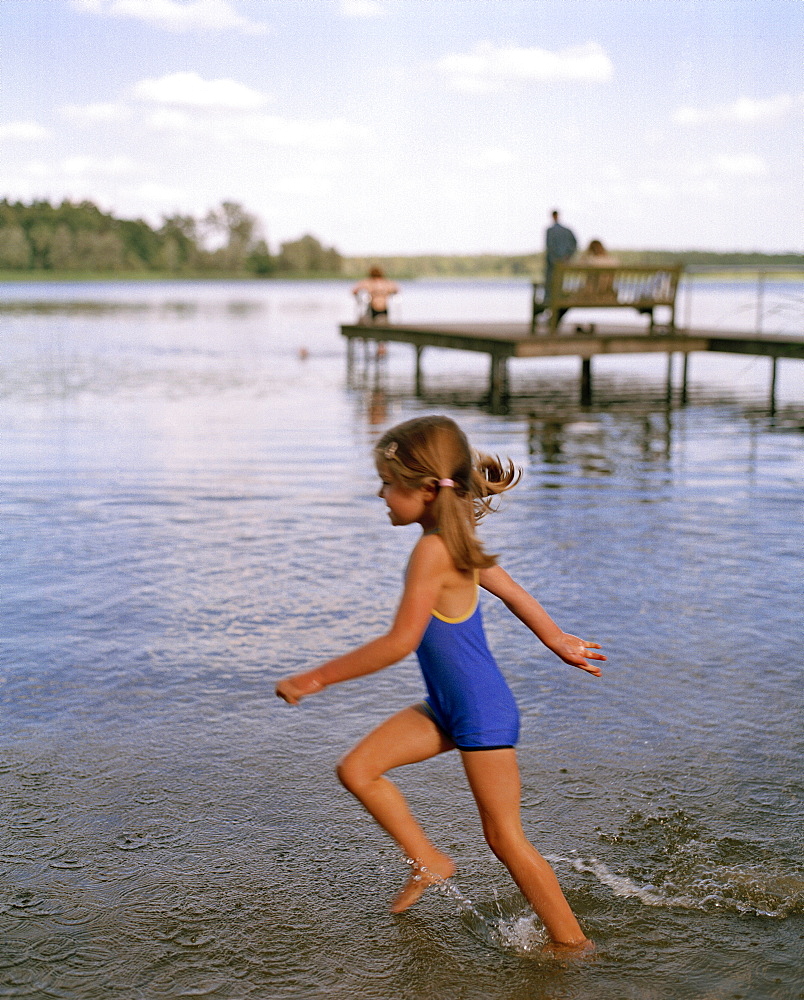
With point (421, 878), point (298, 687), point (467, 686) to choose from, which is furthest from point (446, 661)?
point (421, 878)

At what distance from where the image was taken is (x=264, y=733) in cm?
474

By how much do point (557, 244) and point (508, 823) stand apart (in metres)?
17.9

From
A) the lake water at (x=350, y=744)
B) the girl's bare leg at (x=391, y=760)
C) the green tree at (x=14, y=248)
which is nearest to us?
the girl's bare leg at (x=391, y=760)

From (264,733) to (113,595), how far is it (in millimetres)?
2425

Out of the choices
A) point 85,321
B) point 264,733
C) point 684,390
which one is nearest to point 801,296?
point 264,733

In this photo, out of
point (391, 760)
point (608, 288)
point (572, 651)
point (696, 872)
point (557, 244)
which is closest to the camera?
point (391, 760)

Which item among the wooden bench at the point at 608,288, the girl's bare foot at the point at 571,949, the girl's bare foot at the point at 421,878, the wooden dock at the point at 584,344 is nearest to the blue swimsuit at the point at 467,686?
the girl's bare foot at the point at 421,878

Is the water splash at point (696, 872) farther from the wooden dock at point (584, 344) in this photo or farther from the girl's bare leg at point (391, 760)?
the wooden dock at point (584, 344)

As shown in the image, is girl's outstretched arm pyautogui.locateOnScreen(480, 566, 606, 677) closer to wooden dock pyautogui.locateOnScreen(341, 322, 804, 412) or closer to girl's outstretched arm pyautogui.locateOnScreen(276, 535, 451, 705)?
girl's outstretched arm pyautogui.locateOnScreen(276, 535, 451, 705)

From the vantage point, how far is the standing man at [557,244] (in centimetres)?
1964

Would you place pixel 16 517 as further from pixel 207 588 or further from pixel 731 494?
pixel 731 494

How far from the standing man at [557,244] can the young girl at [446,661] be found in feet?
55.5

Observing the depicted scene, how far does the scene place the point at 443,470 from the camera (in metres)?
2.99

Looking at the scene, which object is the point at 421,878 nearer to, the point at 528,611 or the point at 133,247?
the point at 528,611
